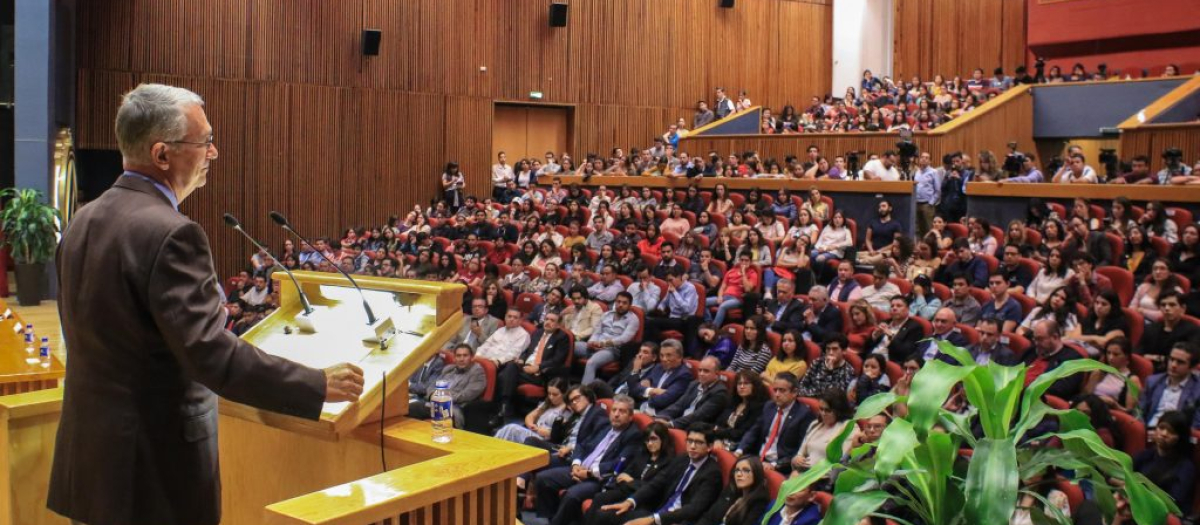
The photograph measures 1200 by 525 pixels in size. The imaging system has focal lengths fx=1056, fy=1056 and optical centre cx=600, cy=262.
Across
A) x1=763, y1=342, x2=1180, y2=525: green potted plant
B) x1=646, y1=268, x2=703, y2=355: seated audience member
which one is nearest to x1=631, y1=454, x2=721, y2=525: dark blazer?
x1=646, y1=268, x2=703, y2=355: seated audience member

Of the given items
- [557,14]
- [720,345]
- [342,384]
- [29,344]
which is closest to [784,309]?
[720,345]

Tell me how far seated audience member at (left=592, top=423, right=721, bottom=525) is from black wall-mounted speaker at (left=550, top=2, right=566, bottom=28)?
889 centimetres

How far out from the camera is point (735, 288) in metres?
6.51

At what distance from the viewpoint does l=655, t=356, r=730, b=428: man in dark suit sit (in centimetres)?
483

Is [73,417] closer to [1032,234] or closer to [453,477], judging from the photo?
[453,477]

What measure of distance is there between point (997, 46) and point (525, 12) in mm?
6419

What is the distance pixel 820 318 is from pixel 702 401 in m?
1.06

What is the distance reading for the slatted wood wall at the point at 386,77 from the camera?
33.8ft

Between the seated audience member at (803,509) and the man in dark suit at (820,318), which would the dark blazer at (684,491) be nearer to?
the seated audience member at (803,509)

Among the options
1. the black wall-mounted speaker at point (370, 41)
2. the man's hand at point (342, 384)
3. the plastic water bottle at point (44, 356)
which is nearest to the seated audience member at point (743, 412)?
the plastic water bottle at point (44, 356)

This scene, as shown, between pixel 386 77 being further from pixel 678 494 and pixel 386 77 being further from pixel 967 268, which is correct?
pixel 678 494

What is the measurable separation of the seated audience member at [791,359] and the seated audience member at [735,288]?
1.04 m

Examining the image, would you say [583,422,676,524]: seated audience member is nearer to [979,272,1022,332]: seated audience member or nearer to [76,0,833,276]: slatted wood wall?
[979,272,1022,332]: seated audience member

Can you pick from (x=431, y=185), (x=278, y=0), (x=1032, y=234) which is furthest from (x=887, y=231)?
(x=278, y=0)
